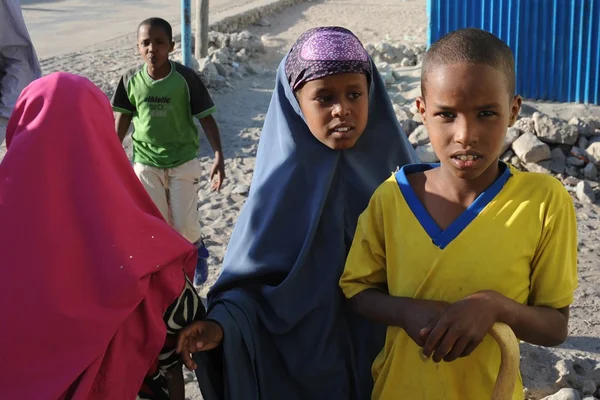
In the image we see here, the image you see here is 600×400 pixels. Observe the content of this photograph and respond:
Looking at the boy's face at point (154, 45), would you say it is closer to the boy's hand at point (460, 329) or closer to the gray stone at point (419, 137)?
the gray stone at point (419, 137)

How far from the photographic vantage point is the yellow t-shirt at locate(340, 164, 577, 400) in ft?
6.44

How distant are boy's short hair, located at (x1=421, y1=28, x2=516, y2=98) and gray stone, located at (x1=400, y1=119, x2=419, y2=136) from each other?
560 centimetres

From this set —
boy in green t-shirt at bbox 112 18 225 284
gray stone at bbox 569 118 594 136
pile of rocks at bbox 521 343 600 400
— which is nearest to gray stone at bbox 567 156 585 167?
gray stone at bbox 569 118 594 136

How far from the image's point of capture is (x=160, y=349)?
2221mm

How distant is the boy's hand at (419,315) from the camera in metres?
1.91

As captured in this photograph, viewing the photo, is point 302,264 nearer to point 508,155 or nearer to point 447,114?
point 447,114

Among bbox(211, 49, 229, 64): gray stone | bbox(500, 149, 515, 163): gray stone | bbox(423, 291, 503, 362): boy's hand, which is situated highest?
bbox(423, 291, 503, 362): boy's hand

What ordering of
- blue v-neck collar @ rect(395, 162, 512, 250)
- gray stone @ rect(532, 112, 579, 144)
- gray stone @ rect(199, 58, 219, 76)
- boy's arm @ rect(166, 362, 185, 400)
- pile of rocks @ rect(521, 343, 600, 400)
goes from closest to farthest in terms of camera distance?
blue v-neck collar @ rect(395, 162, 512, 250) → boy's arm @ rect(166, 362, 185, 400) → pile of rocks @ rect(521, 343, 600, 400) → gray stone @ rect(532, 112, 579, 144) → gray stone @ rect(199, 58, 219, 76)

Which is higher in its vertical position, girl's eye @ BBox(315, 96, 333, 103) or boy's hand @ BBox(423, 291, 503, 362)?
girl's eye @ BBox(315, 96, 333, 103)

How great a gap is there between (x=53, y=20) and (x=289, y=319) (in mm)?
14765

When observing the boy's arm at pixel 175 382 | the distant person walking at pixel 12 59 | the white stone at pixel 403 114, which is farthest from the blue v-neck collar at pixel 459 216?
the white stone at pixel 403 114

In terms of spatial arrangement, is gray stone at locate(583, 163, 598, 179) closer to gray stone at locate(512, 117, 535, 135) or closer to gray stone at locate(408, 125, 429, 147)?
gray stone at locate(512, 117, 535, 135)

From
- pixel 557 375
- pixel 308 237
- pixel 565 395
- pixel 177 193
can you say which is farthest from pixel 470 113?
pixel 177 193

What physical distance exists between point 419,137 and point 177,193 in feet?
9.25
